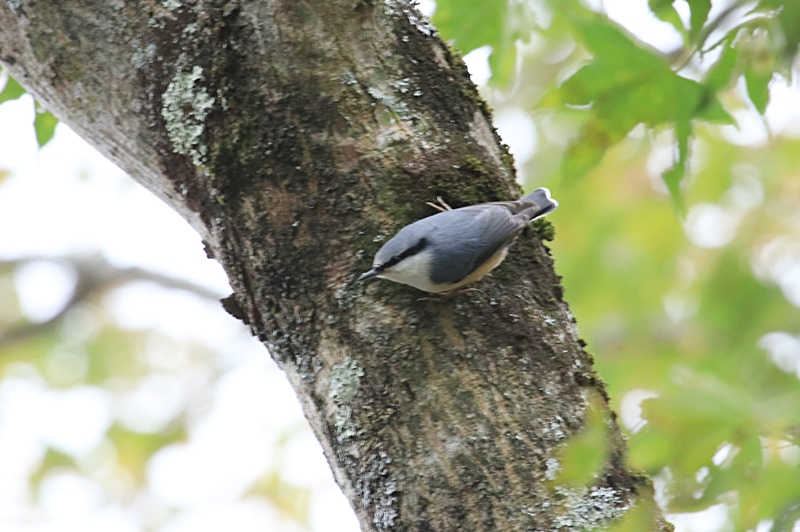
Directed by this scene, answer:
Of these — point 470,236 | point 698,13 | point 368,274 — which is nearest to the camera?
point 698,13

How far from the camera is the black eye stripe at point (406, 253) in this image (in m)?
1.79

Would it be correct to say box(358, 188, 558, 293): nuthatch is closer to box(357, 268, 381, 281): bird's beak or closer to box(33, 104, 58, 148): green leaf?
box(357, 268, 381, 281): bird's beak

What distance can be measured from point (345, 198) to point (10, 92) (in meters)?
1.34

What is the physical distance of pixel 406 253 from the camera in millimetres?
1877

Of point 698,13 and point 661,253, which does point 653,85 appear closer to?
point 698,13

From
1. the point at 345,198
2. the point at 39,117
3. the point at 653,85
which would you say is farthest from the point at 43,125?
the point at 653,85

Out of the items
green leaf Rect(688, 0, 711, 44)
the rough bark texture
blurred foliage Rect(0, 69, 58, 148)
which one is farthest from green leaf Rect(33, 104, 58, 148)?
green leaf Rect(688, 0, 711, 44)

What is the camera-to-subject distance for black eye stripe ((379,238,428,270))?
5.88 feet

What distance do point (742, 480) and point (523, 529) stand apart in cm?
41

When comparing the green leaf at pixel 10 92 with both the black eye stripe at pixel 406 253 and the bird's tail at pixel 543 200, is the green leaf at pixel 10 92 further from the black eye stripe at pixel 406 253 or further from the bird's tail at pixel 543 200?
the bird's tail at pixel 543 200

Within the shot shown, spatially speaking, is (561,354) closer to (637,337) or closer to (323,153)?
(323,153)

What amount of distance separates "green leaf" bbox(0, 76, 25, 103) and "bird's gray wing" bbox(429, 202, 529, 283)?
1406 mm

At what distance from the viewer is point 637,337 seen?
5582mm

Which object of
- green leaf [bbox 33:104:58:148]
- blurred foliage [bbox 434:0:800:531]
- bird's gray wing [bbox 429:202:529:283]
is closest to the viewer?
blurred foliage [bbox 434:0:800:531]
